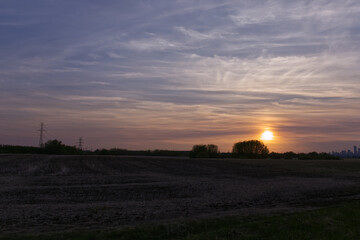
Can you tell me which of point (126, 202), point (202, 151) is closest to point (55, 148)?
point (202, 151)

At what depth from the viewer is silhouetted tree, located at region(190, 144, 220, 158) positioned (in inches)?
3412

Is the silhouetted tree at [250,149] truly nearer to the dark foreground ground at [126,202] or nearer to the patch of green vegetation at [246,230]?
the dark foreground ground at [126,202]

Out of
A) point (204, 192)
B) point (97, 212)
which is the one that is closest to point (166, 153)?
point (204, 192)

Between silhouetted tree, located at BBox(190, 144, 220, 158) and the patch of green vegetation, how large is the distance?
238ft

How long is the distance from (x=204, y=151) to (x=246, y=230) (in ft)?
251

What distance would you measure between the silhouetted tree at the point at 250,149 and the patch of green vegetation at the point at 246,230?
77.4 m

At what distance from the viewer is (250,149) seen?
9169 cm

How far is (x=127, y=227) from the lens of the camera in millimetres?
11844

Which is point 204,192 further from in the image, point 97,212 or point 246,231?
point 246,231

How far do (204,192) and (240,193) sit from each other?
230cm

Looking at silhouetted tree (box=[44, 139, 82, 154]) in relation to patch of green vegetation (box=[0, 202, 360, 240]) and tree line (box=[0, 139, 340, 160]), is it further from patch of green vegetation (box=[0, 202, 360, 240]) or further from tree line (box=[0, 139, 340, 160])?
patch of green vegetation (box=[0, 202, 360, 240])

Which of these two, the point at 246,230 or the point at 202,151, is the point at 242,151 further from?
the point at 246,230

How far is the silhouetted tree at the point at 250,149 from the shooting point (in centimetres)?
9075

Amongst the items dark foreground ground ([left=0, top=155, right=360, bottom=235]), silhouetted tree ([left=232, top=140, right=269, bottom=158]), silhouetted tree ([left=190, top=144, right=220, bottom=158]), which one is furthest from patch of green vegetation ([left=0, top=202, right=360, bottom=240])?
silhouetted tree ([left=232, top=140, right=269, bottom=158])
